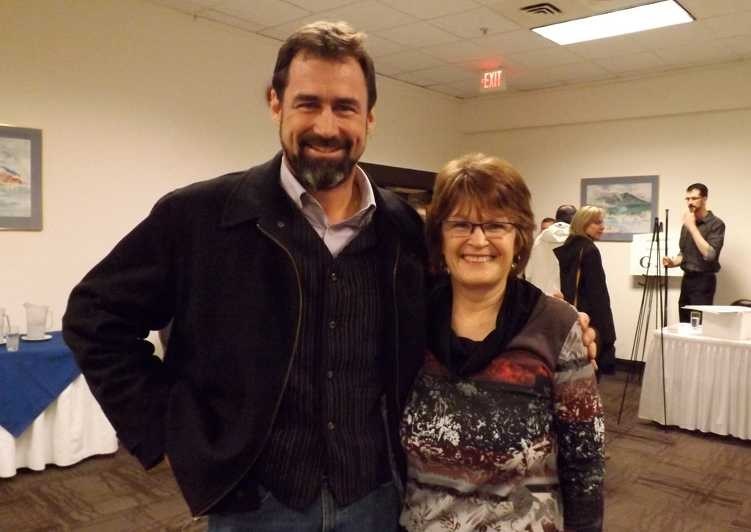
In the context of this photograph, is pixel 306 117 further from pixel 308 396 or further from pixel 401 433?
pixel 401 433

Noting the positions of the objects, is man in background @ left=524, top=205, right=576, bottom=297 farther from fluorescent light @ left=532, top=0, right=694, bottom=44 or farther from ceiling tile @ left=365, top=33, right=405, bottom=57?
ceiling tile @ left=365, top=33, right=405, bottom=57

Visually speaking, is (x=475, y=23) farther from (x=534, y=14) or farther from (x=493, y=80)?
(x=493, y=80)

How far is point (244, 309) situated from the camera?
1.17 metres

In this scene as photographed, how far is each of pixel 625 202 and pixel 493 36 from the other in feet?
8.15

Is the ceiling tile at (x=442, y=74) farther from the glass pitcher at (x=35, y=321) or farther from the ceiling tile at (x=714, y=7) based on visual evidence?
the glass pitcher at (x=35, y=321)

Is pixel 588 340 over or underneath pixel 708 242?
underneath

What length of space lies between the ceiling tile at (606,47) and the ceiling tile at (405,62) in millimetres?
1242

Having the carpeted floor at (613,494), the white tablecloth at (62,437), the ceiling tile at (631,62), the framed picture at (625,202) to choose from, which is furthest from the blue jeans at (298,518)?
the framed picture at (625,202)

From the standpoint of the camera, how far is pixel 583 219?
431 cm

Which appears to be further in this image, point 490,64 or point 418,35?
point 490,64

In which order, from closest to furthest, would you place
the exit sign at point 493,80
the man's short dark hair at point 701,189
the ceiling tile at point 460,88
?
the man's short dark hair at point 701,189, the exit sign at point 493,80, the ceiling tile at point 460,88

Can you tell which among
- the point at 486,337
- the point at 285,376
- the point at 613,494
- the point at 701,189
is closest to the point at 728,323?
the point at 613,494

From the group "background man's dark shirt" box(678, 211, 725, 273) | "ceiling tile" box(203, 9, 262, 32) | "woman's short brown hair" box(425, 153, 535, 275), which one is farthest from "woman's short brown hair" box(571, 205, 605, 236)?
"woman's short brown hair" box(425, 153, 535, 275)

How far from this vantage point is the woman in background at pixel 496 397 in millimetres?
1223
